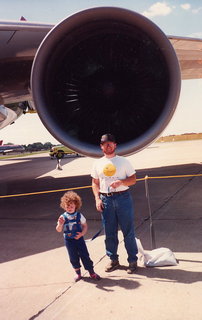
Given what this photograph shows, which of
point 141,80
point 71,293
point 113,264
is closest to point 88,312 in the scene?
point 71,293

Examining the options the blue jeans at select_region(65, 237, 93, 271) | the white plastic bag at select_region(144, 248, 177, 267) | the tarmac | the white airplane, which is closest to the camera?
the tarmac

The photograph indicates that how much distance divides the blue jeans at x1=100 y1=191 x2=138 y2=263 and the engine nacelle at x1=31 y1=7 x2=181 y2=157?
1196mm

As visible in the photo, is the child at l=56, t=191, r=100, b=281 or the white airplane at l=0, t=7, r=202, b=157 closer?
the child at l=56, t=191, r=100, b=281

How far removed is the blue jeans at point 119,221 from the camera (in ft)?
9.84

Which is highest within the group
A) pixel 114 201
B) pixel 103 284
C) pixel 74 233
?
pixel 114 201

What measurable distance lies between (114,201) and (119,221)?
20cm

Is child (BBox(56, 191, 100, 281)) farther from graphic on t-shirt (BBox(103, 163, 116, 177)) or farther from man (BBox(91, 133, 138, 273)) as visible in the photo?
graphic on t-shirt (BBox(103, 163, 116, 177))

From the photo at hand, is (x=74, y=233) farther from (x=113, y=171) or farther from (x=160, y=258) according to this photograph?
(x=160, y=258)

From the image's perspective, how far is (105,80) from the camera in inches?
184

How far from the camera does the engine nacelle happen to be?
13.4 ft

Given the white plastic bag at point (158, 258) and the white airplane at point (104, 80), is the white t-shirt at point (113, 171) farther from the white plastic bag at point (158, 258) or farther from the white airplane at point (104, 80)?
the white airplane at point (104, 80)

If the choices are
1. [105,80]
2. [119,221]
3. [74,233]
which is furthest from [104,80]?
[74,233]

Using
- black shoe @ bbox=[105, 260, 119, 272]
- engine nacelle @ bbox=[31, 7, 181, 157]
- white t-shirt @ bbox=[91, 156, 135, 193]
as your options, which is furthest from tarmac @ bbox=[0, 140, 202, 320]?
engine nacelle @ bbox=[31, 7, 181, 157]

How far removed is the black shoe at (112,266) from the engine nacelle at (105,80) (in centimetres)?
152
